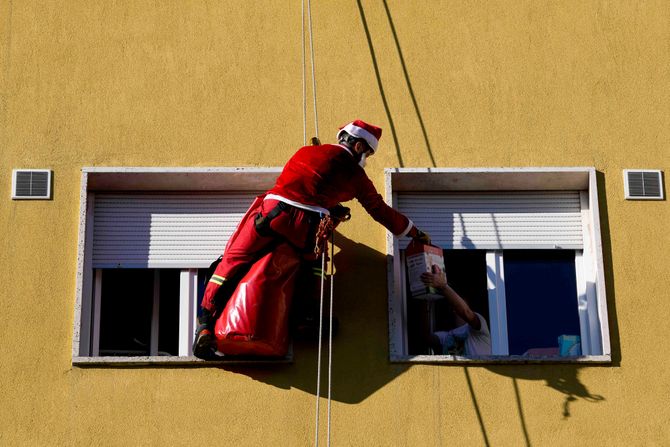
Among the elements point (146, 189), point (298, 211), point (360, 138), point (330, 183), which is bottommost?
point (298, 211)

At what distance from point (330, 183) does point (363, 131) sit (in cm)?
39

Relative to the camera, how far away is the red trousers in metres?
9.27

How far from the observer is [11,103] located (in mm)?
9961

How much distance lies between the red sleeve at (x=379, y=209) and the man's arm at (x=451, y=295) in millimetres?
306

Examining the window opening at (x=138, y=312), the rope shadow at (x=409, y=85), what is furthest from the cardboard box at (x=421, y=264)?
the window opening at (x=138, y=312)

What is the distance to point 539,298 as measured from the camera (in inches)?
393

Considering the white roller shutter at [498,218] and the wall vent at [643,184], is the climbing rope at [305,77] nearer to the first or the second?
the white roller shutter at [498,218]

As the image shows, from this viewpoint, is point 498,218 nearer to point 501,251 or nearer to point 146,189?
point 501,251

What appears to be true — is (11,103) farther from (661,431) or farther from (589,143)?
(661,431)

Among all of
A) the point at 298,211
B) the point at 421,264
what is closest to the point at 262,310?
the point at 298,211

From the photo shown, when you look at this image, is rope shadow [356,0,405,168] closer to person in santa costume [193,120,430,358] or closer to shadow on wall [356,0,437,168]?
shadow on wall [356,0,437,168]

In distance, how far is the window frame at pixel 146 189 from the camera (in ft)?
31.8

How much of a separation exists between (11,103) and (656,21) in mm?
4122

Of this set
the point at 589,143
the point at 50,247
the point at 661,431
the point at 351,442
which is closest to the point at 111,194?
the point at 50,247
